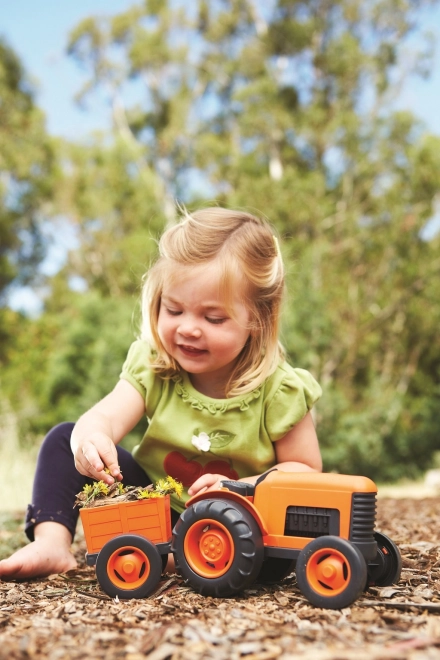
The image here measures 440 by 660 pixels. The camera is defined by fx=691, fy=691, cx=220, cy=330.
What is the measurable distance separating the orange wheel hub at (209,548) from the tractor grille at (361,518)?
34cm

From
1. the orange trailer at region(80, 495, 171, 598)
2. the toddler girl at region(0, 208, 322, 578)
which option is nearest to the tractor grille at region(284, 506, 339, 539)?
the orange trailer at region(80, 495, 171, 598)

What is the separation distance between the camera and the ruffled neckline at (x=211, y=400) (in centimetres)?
265

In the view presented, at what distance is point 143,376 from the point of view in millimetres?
2719

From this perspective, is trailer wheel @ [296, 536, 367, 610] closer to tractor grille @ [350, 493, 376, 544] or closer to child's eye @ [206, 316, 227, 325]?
tractor grille @ [350, 493, 376, 544]

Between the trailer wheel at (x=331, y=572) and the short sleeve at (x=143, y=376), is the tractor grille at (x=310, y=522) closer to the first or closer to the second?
the trailer wheel at (x=331, y=572)

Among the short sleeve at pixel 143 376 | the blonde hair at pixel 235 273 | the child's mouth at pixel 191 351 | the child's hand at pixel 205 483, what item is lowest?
the child's hand at pixel 205 483

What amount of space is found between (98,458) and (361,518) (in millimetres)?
838

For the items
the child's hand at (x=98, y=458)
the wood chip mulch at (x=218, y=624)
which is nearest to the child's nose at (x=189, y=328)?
the child's hand at (x=98, y=458)

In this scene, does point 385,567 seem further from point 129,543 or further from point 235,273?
point 235,273

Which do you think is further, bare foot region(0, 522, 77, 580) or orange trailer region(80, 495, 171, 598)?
bare foot region(0, 522, 77, 580)

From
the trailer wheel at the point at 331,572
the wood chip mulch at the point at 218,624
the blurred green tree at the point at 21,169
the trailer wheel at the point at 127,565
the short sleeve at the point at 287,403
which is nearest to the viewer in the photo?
the wood chip mulch at the point at 218,624

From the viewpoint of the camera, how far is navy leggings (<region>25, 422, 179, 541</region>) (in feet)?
9.00

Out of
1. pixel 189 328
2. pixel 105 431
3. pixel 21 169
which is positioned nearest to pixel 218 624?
pixel 105 431

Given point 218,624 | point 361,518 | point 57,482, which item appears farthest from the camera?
point 57,482
